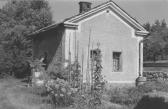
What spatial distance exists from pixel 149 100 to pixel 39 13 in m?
27.8

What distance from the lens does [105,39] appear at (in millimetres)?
17703

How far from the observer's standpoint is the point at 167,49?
53062mm

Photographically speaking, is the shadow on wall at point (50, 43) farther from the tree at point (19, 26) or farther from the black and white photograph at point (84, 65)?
the tree at point (19, 26)

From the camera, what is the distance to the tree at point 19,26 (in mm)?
26812

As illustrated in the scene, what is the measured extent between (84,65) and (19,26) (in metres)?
16.6

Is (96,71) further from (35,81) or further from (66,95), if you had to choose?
(35,81)

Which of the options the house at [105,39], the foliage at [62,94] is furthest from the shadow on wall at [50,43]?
the foliage at [62,94]

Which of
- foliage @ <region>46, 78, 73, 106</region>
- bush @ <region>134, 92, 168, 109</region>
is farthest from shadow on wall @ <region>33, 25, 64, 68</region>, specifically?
bush @ <region>134, 92, 168, 109</region>

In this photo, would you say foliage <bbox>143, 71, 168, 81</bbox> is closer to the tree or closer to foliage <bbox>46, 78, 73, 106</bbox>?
the tree

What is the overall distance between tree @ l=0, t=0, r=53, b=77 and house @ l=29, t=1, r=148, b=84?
25.8 feet

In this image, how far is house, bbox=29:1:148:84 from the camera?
1656 centimetres

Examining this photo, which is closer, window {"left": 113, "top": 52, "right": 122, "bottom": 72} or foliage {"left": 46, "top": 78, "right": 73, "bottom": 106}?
foliage {"left": 46, "top": 78, "right": 73, "bottom": 106}

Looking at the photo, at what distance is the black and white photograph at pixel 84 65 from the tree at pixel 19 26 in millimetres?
109

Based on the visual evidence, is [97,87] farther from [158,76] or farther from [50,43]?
[158,76]
